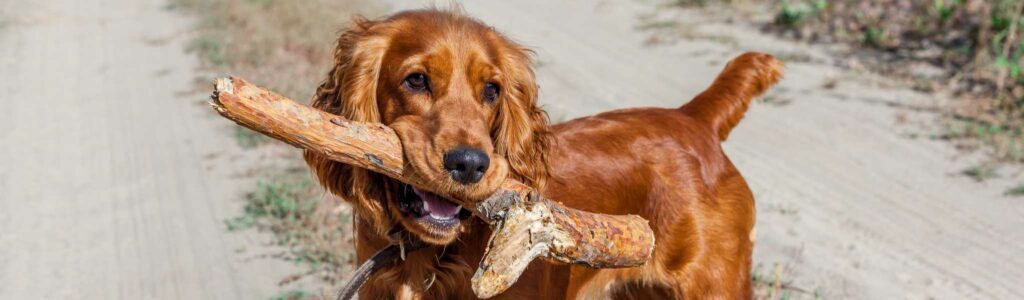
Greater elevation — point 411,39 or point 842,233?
point 411,39

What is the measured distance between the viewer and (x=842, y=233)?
18.2 feet

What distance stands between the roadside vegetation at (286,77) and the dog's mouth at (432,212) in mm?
674

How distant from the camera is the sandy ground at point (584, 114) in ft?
17.3

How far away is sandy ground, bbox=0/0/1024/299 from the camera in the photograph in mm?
5277

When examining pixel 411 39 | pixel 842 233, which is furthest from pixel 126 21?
pixel 411 39

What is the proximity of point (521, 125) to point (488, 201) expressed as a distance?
0.55 metres

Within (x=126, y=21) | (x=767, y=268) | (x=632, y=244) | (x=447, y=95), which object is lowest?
(x=126, y=21)

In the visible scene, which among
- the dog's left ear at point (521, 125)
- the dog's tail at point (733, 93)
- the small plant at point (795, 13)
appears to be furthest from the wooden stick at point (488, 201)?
the small plant at point (795, 13)

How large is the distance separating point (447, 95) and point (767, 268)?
2695 millimetres

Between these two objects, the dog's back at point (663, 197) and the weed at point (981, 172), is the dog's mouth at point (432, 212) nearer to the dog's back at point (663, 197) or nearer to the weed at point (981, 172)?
the dog's back at point (663, 197)

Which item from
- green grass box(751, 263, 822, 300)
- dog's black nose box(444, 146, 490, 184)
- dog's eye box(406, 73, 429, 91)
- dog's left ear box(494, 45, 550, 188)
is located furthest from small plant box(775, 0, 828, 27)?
dog's black nose box(444, 146, 490, 184)

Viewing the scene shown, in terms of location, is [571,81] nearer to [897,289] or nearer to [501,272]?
[897,289]

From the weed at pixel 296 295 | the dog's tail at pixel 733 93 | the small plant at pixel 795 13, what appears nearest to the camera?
the dog's tail at pixel 733 93

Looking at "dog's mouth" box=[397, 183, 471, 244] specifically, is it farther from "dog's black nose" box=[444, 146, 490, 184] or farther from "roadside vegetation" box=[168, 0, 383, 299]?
"roadside vegetation" box=[168, 0, 383, 299]
